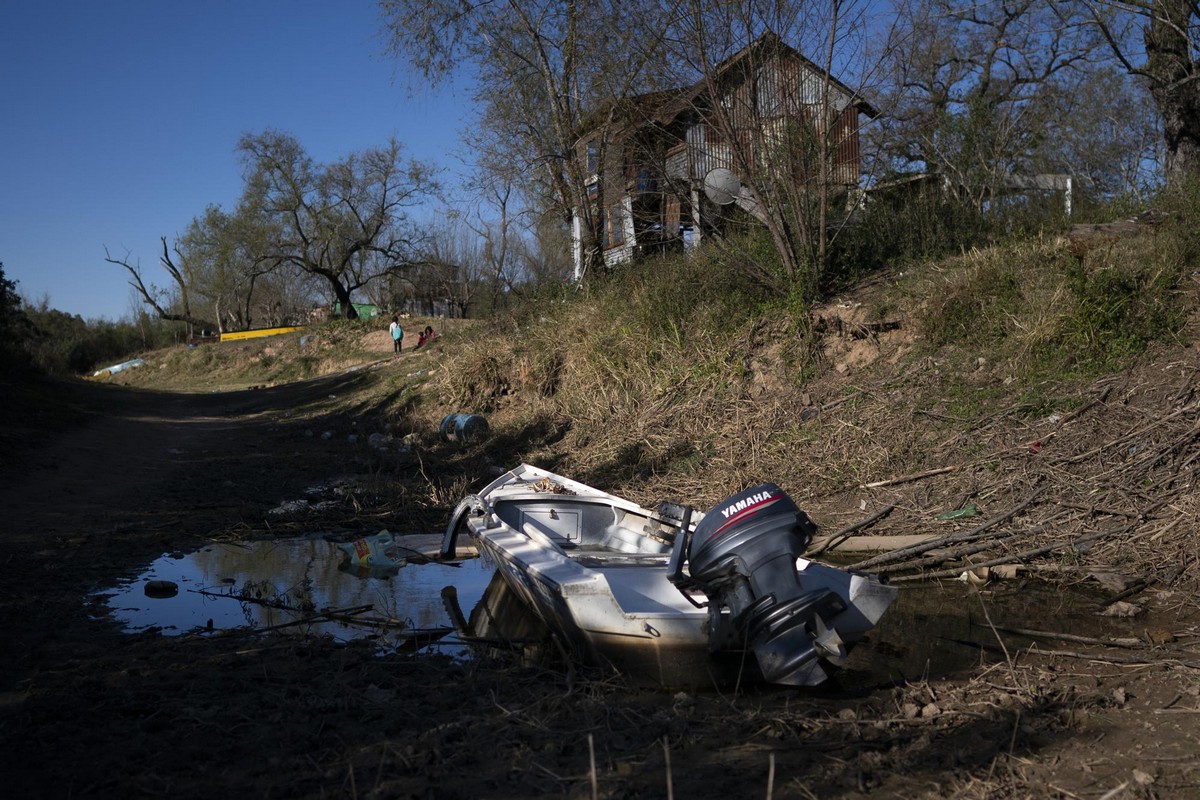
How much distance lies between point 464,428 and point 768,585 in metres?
10.2

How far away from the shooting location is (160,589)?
263 inches

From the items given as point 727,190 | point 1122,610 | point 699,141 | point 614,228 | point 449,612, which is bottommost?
point 1122,610

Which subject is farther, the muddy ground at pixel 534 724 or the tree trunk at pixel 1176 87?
the tree trunk at pixel 1176 87

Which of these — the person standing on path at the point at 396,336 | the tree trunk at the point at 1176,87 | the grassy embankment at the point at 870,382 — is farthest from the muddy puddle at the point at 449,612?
the person standing on path at the point at 396,336

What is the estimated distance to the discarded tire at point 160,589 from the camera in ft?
21.7

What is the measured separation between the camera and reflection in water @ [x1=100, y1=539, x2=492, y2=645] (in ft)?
19.7

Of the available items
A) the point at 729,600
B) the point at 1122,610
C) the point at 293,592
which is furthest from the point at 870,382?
the point at 293,592

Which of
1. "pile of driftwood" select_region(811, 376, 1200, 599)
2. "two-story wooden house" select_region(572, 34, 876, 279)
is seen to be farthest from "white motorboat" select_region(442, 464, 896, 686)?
"two-story wooden house" select_region(572, 34, 876, 279)

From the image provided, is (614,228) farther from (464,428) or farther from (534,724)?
(534,724)

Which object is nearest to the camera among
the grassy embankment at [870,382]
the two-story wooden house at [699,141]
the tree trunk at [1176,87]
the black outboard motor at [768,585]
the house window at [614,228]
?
the black outboard motor at [768,585]

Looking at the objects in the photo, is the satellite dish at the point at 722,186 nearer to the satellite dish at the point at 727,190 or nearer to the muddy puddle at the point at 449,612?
the satellite dish at the point at 727,190

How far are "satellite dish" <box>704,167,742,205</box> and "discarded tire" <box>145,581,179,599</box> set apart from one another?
9632mm

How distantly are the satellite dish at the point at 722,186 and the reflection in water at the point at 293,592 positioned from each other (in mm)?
7782

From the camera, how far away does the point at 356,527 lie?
30.5 ft
